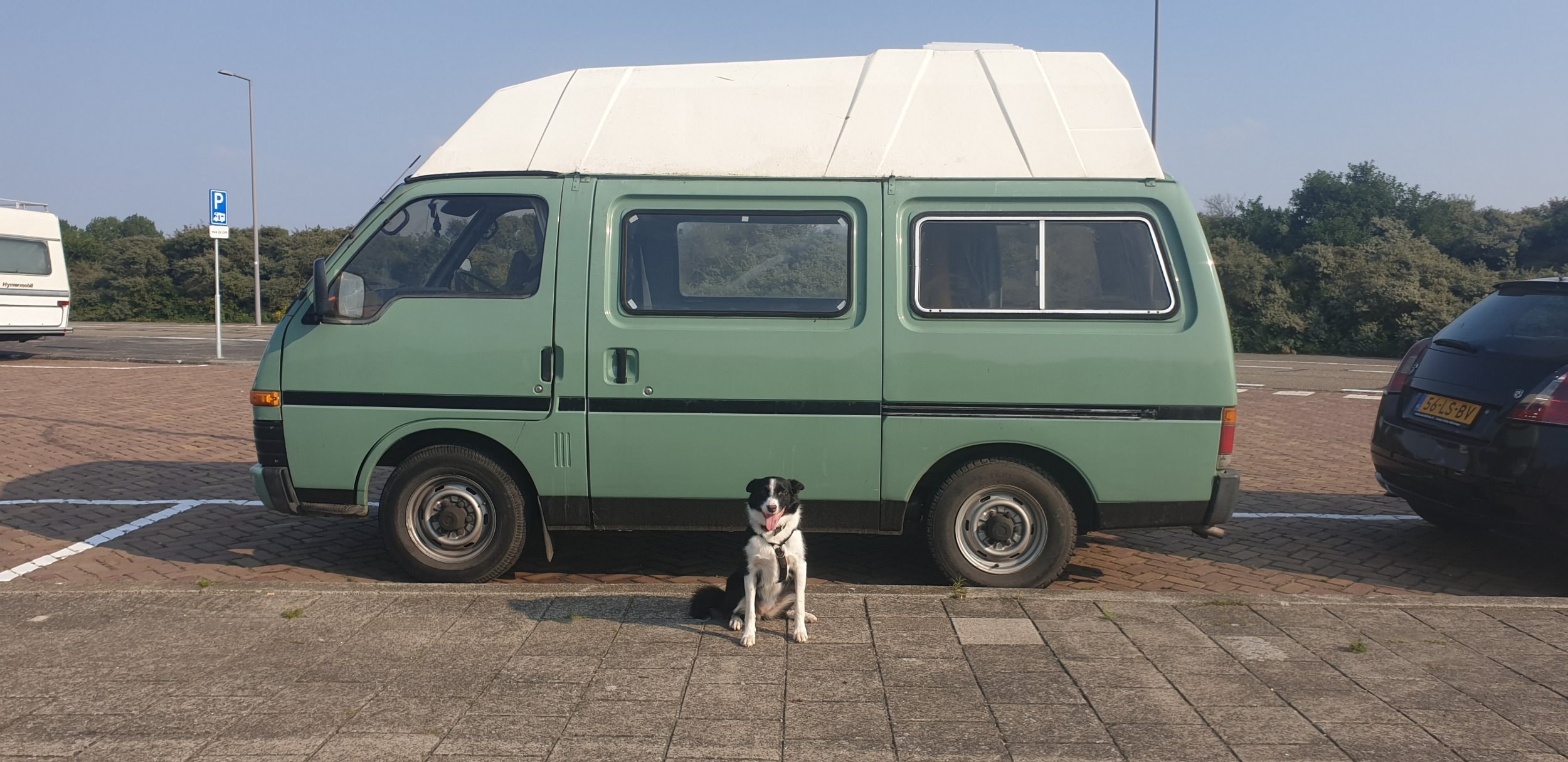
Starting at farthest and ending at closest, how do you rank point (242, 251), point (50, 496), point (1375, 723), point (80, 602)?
1. point (242, 251)
2. point (50, 496)
3. point (80, 602)
4. point (1375, 723)

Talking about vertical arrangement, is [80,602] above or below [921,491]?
below

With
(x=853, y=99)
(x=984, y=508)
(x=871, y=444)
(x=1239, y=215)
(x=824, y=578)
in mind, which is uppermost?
(x=1239, y=215)

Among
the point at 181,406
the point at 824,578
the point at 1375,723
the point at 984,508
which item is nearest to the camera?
the point at 1375,723

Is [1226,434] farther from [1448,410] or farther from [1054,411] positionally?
[1448,410]

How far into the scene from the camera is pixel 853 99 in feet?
18.8

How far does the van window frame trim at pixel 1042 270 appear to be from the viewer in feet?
18.0

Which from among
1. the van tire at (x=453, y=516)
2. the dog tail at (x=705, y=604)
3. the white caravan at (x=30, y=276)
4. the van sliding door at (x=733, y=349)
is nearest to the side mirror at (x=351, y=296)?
the van tire at (x=453, y=516)

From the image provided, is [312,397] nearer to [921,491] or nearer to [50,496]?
[921,491]

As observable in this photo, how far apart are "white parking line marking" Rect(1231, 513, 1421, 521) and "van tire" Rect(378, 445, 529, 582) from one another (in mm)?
5157

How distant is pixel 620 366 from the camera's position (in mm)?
5574

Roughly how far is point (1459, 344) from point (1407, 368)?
0.40m

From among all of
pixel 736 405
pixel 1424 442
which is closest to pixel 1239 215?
pixel 1424 442

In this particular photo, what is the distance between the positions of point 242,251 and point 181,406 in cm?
2887

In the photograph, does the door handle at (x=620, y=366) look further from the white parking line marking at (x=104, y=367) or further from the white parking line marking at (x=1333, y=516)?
the white parking line marking at (x=104, y=367)
